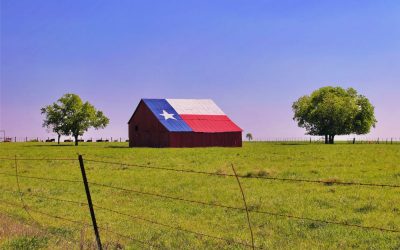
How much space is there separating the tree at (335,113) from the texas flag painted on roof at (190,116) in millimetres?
27718

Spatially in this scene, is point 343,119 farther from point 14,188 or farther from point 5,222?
point 5,222

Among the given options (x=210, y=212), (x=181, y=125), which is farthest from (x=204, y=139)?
(x=210, y=212)

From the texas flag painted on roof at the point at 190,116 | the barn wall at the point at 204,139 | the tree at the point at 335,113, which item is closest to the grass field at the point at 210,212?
the barn wall at the point at 204,139

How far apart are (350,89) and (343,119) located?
1337cm

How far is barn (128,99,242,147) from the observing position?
69250 mm

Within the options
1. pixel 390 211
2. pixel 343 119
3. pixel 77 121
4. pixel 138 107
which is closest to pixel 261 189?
pixel 390 211

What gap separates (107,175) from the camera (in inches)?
999

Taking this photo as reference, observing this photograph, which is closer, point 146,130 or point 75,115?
point 146,130

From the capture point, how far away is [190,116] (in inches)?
2889

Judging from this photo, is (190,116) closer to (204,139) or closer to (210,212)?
(204,139)

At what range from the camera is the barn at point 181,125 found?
6925 cm

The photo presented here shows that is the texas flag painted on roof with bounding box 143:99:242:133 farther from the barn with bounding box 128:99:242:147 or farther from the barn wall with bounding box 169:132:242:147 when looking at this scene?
the barn wall with bounding box 169:132:242:147

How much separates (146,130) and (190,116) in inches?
284

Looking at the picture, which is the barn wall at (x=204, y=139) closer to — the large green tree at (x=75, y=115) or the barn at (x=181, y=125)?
the barn at (x=181, y=125)
